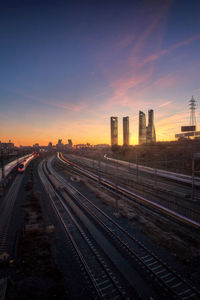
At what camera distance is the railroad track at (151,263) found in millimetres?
8480

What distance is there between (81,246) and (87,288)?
386cm

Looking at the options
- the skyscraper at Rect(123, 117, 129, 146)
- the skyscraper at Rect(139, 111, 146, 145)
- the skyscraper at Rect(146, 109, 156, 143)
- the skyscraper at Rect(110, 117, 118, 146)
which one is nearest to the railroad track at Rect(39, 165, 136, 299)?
the skyscraper at Rect(139, 111, 146, 145)

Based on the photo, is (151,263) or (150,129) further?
(150,129)

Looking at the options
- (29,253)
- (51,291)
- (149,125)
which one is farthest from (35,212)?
(149,125)

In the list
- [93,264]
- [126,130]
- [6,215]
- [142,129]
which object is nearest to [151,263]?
[93,264]

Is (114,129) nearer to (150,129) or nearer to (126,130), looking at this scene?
(126,130)

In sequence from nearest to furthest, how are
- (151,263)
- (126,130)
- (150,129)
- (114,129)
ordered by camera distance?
1. (151,263)
2. (150,129)
3. (114,129)
4. (126,130)

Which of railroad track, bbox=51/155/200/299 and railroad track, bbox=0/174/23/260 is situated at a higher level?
railroad track, bbox=51/155/200/299

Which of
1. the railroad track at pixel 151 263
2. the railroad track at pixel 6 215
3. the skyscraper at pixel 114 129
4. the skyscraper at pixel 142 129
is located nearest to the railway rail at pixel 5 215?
the railroad track at pixel 6 215

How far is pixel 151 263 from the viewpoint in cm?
1052

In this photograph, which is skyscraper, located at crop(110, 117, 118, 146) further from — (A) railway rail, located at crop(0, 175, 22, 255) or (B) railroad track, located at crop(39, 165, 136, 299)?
(B) railroad track, located at crop(39, 165, 136, 299)

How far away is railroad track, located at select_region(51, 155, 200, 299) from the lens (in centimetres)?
848

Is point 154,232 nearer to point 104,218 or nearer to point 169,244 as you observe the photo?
point 169,244

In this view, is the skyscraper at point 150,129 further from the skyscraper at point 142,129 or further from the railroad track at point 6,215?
the railroad track at point 6,215
